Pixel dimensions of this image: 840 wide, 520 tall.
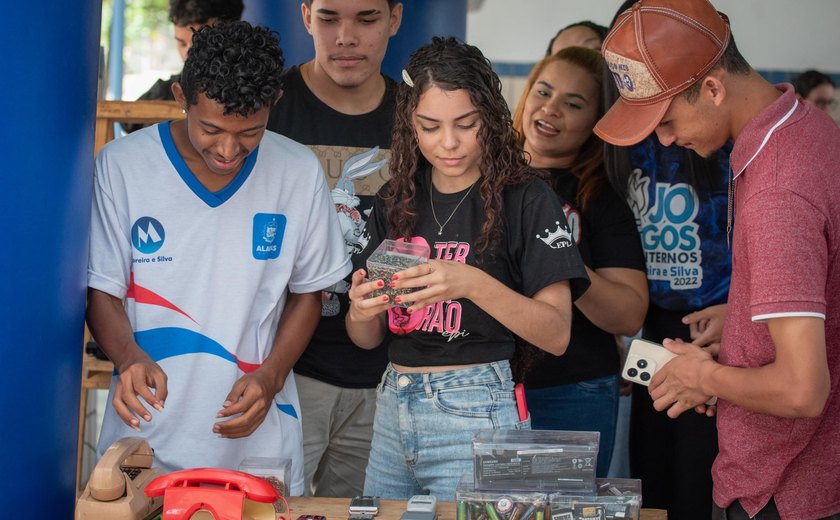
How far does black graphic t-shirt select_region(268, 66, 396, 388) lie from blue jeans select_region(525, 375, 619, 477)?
49 centimetres

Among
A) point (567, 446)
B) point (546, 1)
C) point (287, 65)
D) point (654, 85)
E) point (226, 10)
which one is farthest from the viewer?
point (546, 1)

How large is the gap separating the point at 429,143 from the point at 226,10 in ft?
7.74

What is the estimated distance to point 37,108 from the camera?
6.24 feet

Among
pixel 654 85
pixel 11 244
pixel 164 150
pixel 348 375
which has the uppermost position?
pixel 654 85

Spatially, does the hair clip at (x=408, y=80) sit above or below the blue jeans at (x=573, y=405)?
above

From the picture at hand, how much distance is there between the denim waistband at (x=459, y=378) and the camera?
215cm

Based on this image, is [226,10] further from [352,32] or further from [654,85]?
[654,85]

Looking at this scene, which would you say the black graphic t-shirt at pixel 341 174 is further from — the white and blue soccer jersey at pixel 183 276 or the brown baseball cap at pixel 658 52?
the brown baseball cap at pixel 658 52

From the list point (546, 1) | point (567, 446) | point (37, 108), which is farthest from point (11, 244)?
point (546, 1)

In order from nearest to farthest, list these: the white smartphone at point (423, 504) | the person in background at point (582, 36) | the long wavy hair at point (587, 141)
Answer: the white smartphone at point (423, 504) → the long wavy hair at point (587, 141) → the person in background at point (582, 36)

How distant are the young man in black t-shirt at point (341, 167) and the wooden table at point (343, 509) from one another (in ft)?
2.51

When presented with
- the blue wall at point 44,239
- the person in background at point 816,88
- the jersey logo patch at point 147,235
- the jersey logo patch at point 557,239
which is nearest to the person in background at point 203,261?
the jersey logo patch at point 147,235

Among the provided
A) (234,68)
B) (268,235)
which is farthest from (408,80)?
(268,235)

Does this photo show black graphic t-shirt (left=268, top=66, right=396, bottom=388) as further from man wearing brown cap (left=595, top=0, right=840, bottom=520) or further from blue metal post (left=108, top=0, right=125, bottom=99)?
blue metal post (left=108, top=0, right=125, bottom=99)
